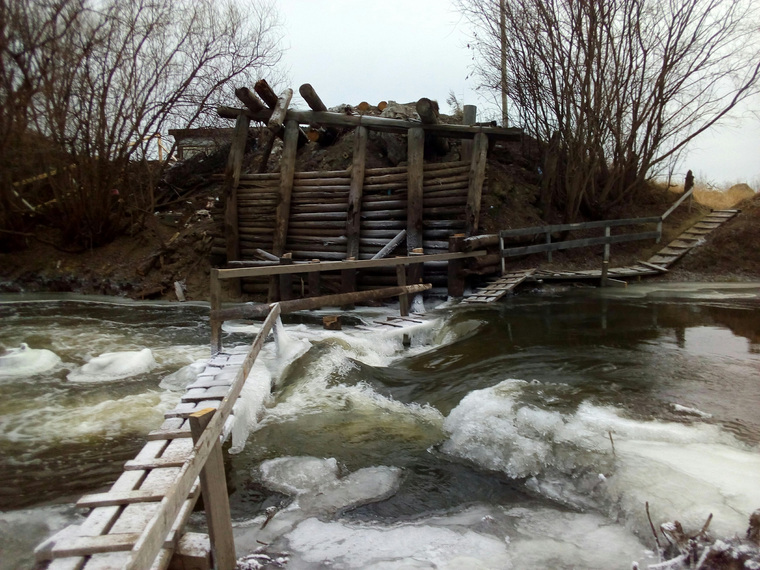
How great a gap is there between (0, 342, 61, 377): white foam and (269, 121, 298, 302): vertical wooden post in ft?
18.7

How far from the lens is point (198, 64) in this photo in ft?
52.5

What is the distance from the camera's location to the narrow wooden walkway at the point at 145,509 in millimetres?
1939

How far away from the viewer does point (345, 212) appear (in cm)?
1259

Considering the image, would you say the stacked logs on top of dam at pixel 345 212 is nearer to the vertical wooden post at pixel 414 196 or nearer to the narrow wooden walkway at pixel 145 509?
the vertical wooden post at pixel 414 196

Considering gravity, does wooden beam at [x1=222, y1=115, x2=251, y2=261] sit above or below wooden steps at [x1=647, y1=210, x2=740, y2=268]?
above

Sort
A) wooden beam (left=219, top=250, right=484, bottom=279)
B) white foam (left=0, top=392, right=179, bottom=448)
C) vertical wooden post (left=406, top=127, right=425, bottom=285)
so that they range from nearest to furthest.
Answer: white foam (left=0, top=392, right=179, bottom=448), wooden beam (left=219, top=250, right=484, bottom=279), vertical wooden post (left=406, top=127, right=425, bottom=285)

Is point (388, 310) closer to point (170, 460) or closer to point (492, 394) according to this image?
point (492, 394)

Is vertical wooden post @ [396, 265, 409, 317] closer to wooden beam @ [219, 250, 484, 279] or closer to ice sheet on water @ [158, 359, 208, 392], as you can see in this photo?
wooden beam @ [219, 250, 484, 279]

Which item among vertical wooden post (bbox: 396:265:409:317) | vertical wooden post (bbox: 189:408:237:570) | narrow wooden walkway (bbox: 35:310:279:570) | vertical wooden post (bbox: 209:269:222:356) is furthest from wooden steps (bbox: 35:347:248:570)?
vertical wooden post (bbox: 396:265:409:317)

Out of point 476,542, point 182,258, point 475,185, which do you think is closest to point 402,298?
point 475,185

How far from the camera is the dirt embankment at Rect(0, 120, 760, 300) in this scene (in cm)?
1355

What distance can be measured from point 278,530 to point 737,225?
48.7 ft

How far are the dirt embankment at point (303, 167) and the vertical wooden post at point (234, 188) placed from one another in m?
0.65

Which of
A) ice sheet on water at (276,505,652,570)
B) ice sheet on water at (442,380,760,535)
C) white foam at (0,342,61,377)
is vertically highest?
white foam at (0,342,61,377)
